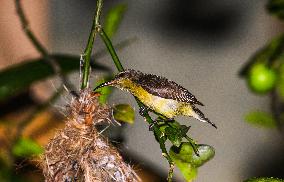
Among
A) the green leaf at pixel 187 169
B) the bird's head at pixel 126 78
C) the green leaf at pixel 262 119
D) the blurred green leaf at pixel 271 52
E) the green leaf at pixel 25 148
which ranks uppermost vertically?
the blurred green leaf at pixel 271 52

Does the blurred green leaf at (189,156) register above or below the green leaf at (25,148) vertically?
above

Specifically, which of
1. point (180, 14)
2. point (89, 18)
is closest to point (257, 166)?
point (180, 14)

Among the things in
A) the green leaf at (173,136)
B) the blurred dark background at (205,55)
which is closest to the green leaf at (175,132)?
the green leaf at (173,136)

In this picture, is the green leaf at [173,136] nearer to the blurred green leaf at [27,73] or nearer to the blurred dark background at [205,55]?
the blurred green leaf at [27,73]

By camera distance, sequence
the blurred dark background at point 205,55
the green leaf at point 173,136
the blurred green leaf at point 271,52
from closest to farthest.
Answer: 1. the green leaf at point 173,136
2. the blurred green leaf at point 271,52
3. the blurred dark background at point 205,55

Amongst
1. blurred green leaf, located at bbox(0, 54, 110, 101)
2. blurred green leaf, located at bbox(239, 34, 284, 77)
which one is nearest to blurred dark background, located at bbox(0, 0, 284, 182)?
blurred green leaf, located at bbox(239, 34, 284, 77)

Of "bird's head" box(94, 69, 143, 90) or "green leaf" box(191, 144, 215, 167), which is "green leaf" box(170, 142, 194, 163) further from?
"bird's head" box(94, 69, 143, 90)

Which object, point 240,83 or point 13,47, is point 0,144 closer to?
point 13,47
